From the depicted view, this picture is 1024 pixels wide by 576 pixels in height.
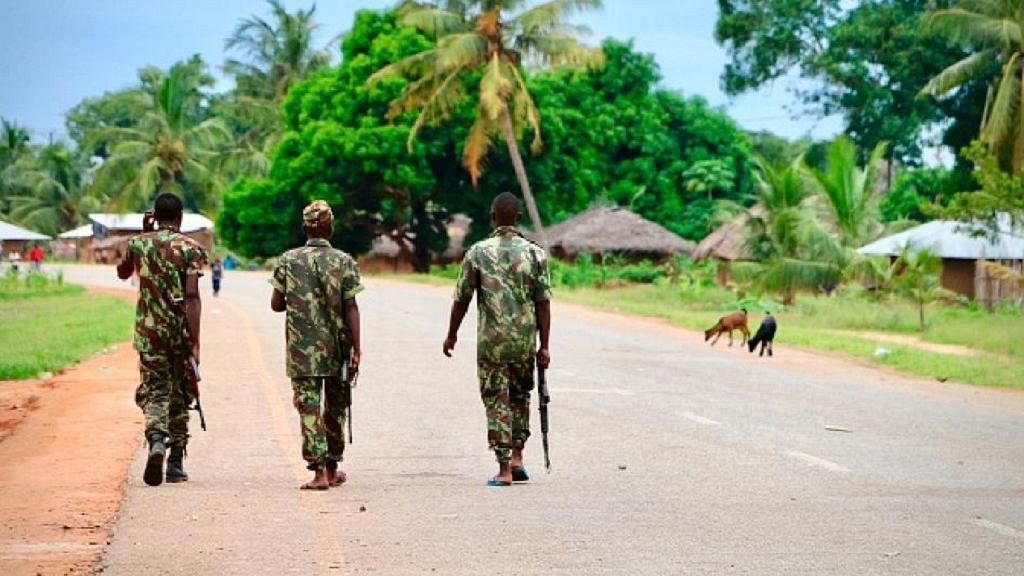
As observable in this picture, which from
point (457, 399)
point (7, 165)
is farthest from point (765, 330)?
point (7, 165)

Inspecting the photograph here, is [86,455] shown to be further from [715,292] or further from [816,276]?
[715,292]

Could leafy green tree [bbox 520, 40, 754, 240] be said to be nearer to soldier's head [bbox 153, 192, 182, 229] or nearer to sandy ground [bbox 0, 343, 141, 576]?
sandy ground [bbox 0, 343, 141, 576]

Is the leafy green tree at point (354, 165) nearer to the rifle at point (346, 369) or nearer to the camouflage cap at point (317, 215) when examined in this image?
the camouflage cap at point (317, 215)

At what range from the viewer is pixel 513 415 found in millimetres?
10062

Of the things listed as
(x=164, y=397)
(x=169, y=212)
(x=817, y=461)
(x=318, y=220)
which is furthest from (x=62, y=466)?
(x=817, y=461)

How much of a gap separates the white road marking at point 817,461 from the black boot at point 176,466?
170 inches

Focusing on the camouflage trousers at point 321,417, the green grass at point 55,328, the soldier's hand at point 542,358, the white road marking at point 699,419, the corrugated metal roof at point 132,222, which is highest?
the corrugated metal roof at point 132,222

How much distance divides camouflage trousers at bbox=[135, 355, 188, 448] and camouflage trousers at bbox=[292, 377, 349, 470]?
2.60 feet

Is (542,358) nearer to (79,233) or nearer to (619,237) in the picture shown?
(619,237)

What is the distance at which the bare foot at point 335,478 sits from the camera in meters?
9.65

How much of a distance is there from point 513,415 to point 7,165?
90.3 metres

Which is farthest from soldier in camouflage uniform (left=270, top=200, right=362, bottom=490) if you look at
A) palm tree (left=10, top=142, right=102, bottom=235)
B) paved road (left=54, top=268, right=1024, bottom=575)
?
palm tree (left=10, top=142, right=102, bottom=235)

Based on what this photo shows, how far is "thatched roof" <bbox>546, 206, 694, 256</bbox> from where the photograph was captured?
56531 mm

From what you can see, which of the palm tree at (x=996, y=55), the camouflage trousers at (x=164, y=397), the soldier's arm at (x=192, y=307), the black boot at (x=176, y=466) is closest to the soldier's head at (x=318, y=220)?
the soldier's arm at (x=192, y=307)
